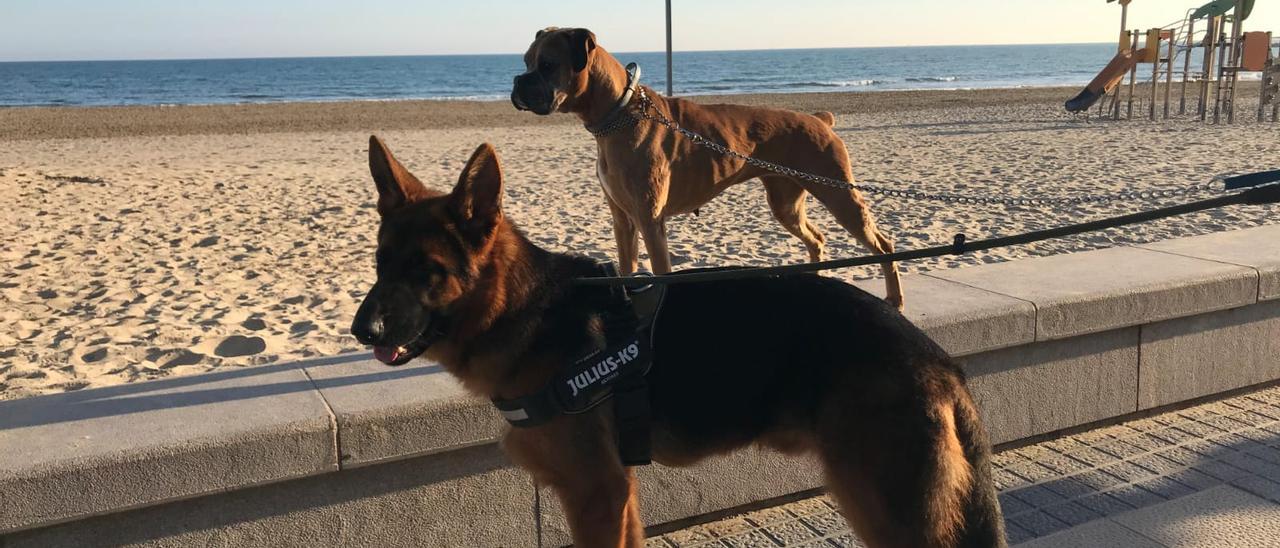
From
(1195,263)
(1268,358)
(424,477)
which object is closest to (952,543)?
(424,477)

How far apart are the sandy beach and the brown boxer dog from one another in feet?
6.51

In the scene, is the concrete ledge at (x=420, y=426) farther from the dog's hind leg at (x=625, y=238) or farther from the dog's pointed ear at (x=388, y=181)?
the dog's hind leg at (x=625, y=238)

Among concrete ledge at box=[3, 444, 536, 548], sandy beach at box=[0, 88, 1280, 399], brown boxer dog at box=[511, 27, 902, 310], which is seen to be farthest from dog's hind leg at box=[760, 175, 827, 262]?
concrete ledge at box=[3, 444, 536, 548]

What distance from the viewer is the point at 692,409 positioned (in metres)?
2.92

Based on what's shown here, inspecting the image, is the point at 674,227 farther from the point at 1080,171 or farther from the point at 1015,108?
the point at 1015,108

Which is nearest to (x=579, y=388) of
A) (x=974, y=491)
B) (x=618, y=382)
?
(x=618, y=382)

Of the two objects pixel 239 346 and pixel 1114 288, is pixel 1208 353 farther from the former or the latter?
pixel 239 346

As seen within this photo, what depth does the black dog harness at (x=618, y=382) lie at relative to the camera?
9.12 feet

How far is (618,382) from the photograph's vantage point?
112 inches

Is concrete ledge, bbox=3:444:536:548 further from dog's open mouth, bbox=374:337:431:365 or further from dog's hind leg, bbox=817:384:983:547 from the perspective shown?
dog's hind leg, bbox=817:384:983:547

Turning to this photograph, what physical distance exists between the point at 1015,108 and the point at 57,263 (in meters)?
29.2

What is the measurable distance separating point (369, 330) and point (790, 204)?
154 inches

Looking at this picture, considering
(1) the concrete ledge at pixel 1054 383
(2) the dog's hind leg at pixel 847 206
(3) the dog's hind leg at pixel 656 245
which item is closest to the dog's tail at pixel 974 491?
(1) the concrete ledge at pixel 1054 383

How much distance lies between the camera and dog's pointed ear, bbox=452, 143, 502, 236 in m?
2.72
